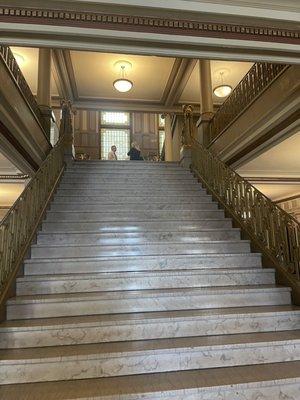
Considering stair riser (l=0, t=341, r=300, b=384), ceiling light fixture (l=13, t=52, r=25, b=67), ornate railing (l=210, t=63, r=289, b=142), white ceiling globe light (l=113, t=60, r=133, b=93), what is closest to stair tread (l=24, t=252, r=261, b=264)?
stair riser (l=0, t=341, r=300, b=384)

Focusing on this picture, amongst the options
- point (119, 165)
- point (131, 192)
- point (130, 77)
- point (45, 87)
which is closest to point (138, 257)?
point (131, 192)

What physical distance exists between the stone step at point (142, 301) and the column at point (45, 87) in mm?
4922

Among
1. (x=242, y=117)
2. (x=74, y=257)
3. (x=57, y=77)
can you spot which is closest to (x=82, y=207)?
(x=74, y=257)

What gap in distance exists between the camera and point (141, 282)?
3.37 metres

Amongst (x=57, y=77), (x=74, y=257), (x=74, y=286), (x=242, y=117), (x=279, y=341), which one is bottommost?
(x=279, y=341)

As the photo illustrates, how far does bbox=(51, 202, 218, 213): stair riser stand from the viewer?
5.14 metres

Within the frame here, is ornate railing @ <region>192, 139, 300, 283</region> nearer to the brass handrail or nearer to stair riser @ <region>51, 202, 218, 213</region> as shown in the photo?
stair riser @ <region>51, 202, 218, 213</region>

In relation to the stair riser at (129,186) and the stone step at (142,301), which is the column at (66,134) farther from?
the stone step at (142,301)

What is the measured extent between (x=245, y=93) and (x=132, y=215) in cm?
326

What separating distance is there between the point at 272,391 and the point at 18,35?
8.91ft

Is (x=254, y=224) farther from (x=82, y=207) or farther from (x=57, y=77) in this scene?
(x=57, y=77)

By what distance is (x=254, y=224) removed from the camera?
430 cm

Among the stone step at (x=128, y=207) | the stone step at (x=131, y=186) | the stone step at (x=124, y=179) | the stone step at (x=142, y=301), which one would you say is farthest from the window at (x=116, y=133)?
the stone step at (x=142, y=301)

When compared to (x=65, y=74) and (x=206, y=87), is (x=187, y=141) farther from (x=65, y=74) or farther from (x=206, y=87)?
(x=65, y=74)
